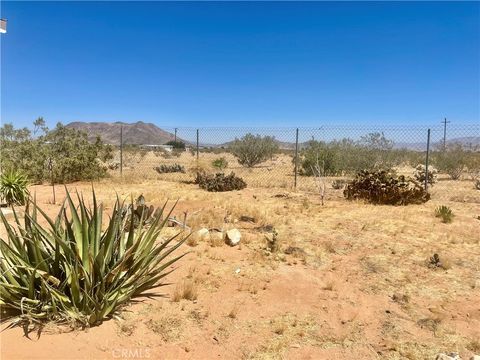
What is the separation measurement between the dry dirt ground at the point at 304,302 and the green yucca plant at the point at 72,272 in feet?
0.61

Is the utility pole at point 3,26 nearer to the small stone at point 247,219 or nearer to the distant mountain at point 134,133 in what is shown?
the small stone at point 247,219

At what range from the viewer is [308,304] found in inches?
190

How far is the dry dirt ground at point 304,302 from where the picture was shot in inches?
145

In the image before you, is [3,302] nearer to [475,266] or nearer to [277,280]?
[277,280]

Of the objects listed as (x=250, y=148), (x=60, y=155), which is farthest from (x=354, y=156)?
(x=60, y=155)

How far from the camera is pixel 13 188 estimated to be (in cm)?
994

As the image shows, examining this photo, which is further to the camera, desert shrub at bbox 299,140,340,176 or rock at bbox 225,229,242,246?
desert shrub at bbox 299,140,340,176

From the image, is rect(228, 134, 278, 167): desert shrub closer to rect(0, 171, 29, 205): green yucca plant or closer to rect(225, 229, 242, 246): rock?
rect(0, 171, 29, 205): green yucca plant

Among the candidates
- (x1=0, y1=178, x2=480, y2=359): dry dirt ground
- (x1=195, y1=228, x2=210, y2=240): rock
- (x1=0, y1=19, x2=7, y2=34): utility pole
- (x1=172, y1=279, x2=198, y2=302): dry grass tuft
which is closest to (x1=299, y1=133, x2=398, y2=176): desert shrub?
(x1=0, y1=178, x2=480, y2=359): dry dirt ground

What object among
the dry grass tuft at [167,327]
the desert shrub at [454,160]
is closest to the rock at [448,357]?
the dry grass tuft at [167,327]

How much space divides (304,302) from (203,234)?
8.79 ft
